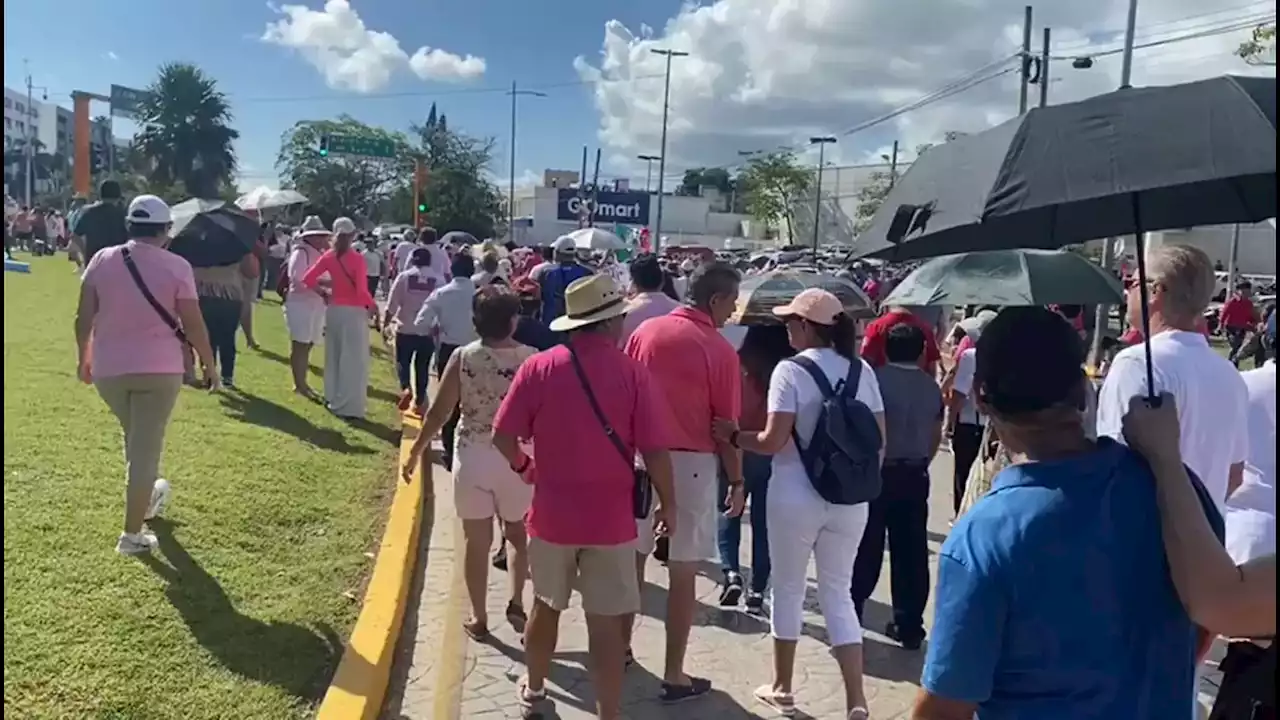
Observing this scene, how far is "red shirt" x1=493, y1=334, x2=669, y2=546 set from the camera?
4359mm

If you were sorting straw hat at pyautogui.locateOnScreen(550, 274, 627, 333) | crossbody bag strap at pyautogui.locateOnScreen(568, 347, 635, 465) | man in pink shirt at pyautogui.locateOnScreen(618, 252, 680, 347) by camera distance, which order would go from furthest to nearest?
man in pink shirt at pyautogui.locateOnScreen(618, 252, 680, 347) → straw hat at pyautogui.locateOnScreen(550, 274, 627, 333) → crossbody bag strap at pyautogui.locateOnScreen(568, 347, 635, 465)

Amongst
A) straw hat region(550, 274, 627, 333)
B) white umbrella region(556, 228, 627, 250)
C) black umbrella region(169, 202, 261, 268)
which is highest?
white umbrella region(556, 228, 627, 250)

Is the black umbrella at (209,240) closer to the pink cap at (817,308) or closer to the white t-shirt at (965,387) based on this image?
the white t-shirt at (965,387)

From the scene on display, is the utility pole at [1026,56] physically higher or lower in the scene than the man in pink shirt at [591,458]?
higher

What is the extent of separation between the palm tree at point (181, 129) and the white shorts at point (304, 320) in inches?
2343

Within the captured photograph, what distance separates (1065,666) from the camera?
2.13 metres

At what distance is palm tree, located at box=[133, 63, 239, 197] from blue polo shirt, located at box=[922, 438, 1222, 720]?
69820 millimetres

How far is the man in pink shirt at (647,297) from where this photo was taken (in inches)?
259

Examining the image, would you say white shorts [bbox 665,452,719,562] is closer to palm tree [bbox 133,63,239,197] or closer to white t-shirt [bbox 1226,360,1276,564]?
white t-shirt [bbox 1226,360,1276,564]

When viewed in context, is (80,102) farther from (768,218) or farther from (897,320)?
(768,218)

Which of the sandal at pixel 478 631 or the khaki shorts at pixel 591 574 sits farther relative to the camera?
the sandal at pixel 478 631

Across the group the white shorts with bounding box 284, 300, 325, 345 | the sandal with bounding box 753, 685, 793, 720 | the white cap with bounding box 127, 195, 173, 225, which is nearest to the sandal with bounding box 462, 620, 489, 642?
the sandal with bounding box 753, 685, 793, 720

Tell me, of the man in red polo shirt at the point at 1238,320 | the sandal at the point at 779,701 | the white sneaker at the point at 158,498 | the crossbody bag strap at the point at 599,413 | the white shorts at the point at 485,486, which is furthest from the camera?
the man in red polo shirt at the point at 1238,320

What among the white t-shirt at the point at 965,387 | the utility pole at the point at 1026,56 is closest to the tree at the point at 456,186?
the utility pole at the point at 1026,56
